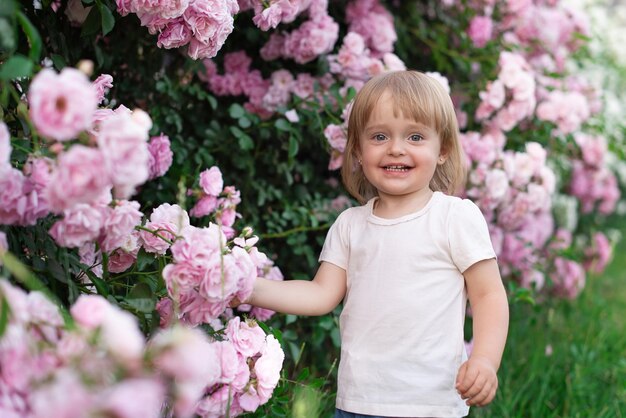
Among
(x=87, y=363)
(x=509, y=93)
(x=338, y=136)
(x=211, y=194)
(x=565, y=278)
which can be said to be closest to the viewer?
(x=87, y=363)

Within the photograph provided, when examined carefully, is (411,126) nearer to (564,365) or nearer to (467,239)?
(467,239)

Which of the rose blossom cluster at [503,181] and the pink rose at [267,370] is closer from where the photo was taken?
the pink rose at [267,370]

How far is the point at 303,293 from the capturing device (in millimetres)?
1885

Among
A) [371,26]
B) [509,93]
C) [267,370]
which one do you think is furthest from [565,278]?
[267,370]

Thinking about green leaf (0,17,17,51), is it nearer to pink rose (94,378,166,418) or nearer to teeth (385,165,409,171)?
pink rose (94,378,166,418)

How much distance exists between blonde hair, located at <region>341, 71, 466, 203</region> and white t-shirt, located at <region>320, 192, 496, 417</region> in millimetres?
200

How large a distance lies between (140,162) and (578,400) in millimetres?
2210

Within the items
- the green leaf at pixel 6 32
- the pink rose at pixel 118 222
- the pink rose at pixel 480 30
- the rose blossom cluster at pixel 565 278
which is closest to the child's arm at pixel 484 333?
the pink rose at pixel 118 222

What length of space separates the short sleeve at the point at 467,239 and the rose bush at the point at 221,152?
1.58 ft

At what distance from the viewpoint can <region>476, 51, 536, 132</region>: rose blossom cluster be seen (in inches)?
118

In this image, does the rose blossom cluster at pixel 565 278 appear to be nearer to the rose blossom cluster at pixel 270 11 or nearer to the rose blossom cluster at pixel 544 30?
the rose blossom cluster at pixel 544 30

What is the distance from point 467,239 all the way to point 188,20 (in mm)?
863

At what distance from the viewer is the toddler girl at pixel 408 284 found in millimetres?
1771

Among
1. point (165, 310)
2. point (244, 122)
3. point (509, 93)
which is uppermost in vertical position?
point (509, 93)
